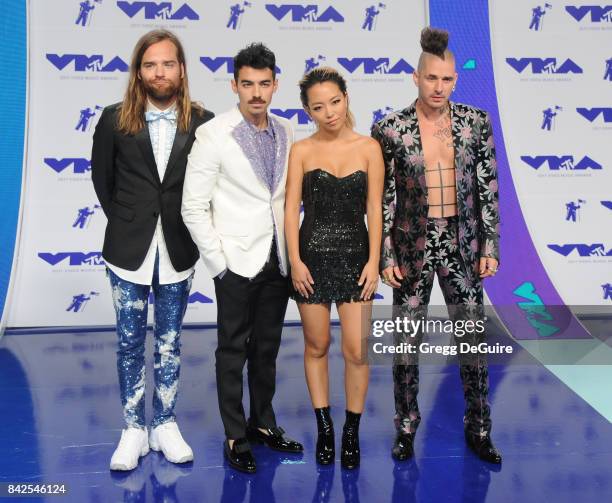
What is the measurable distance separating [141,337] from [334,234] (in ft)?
3.12

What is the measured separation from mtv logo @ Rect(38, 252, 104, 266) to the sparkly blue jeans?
261 centimetres

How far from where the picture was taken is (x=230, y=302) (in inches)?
127

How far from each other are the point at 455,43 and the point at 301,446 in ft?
11.8

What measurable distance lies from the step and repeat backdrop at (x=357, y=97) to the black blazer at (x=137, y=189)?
2639 millimetres

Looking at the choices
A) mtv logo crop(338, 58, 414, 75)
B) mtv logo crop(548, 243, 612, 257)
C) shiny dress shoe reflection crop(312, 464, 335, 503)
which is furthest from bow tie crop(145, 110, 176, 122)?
mtv logo crop(548, 243, 612, 257)

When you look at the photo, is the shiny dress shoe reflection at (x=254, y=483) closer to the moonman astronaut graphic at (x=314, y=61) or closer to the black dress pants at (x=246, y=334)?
the black dress pants at (x=246, y=334)

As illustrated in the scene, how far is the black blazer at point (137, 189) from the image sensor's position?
3.23 meters

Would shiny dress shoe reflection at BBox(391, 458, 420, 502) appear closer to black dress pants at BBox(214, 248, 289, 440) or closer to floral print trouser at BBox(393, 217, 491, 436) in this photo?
floral print trouser at BBox(393, 217, 491, 436)

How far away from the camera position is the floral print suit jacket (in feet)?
10.5

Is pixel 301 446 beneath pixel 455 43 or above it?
beneath

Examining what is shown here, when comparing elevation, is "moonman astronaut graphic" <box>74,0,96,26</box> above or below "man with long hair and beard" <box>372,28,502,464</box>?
above

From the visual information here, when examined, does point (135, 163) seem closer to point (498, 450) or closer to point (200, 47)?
point (498, 450)

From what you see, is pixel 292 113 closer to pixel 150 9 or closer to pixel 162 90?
pixel 150 9

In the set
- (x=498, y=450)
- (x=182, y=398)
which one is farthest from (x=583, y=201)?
(x=182, y=398)
